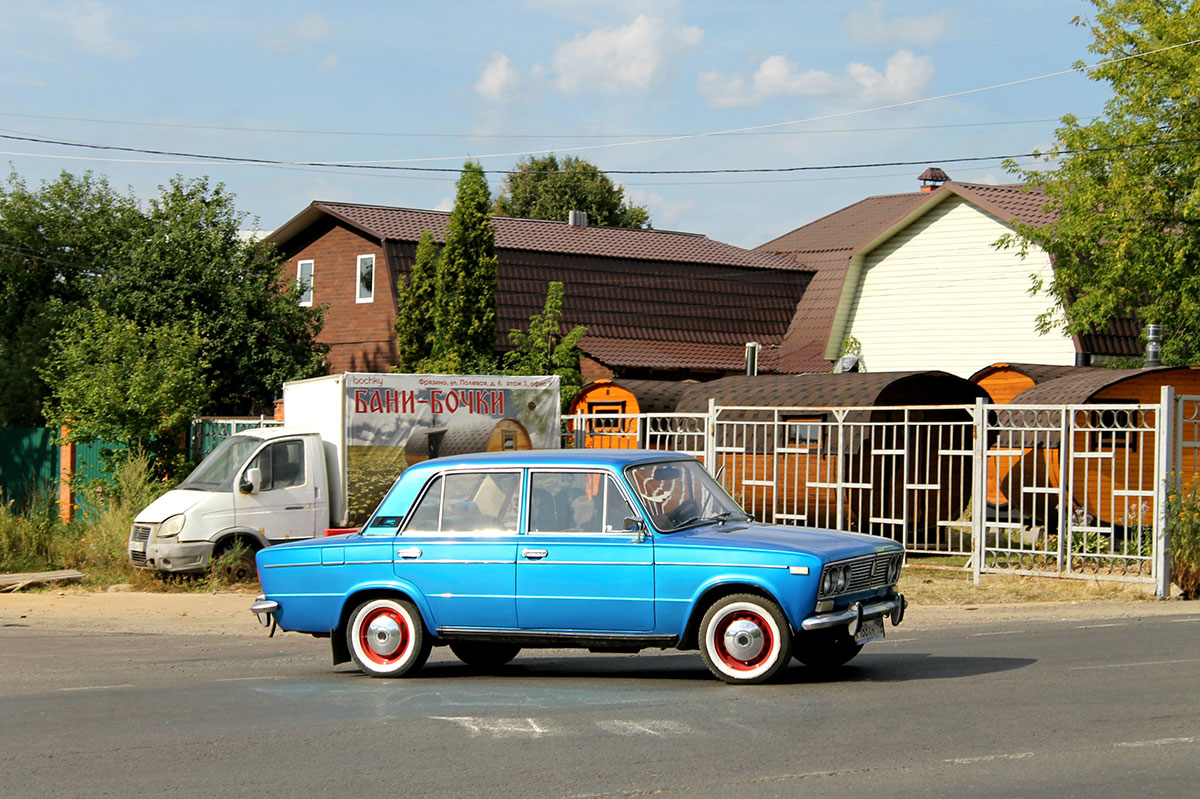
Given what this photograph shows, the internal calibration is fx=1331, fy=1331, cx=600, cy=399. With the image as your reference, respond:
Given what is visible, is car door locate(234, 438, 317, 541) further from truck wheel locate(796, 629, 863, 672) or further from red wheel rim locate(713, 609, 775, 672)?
red wheel rim locate(713, 609, 775, 672)

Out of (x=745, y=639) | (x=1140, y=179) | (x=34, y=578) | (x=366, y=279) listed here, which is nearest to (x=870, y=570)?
(x=745, y=639)

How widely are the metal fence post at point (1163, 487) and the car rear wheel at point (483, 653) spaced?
8.14 metres

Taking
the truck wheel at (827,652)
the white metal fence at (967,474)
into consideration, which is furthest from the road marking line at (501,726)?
the white metal fence at (967,474)

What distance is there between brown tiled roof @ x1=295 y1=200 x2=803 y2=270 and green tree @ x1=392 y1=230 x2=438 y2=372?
244 centimetres

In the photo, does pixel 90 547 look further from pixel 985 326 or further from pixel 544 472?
pixel 985 326

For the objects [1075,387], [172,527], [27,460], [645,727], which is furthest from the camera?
[27,460]

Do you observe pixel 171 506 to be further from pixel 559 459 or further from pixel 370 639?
pixel 559 459

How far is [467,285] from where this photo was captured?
3009 centimetres

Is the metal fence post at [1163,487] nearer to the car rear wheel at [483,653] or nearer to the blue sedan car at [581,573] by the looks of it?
the blue sedan car at [581,573]

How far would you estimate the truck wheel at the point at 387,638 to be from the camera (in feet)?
32.7

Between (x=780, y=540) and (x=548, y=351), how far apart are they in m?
23.3

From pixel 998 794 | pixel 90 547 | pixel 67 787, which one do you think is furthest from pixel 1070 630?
pixel 90 547

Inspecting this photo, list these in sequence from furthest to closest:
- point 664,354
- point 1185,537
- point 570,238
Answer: point 570,238 < point 664,354 < point 1185,537

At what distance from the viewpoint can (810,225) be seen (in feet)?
154
